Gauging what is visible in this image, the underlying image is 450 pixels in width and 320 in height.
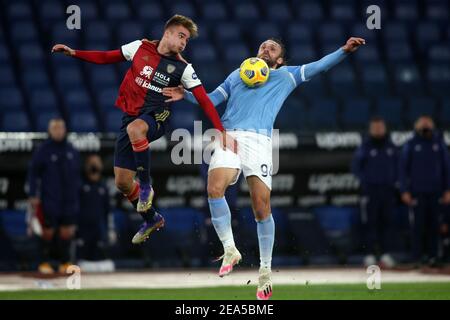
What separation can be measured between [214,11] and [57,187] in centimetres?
593

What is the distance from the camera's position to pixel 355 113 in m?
16.5

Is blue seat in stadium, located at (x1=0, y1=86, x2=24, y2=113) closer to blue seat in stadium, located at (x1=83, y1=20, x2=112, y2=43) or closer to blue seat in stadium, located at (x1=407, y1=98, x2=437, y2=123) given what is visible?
blue seat in stadium, located at (x1=83, y1=20, x2=112, y2=43)

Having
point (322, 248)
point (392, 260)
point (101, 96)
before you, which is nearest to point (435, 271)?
point (392, 260)

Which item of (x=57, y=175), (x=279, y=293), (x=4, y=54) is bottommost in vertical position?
(x=279, y=293)

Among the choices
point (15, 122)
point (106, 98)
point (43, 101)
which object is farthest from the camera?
point (106, 98)

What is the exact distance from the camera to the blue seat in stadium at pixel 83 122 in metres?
15.5

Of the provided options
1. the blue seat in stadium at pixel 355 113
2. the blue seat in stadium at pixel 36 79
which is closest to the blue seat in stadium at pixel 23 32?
the blue seat in stadium at pixel 36 79

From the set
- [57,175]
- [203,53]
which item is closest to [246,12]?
[203,53]

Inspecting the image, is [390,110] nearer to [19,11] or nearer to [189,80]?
[19,11]

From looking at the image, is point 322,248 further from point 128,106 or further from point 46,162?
point 128,106

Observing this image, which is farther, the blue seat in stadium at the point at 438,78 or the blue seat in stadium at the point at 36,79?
the blue seat in stadium at the point at 438,78

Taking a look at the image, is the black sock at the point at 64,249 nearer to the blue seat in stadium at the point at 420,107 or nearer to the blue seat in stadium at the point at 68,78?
the blue seat in stadium at the point at 68,78

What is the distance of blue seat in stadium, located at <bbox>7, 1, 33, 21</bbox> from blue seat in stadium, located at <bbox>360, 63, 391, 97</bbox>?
223 inches

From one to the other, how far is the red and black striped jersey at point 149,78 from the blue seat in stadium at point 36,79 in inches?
289
